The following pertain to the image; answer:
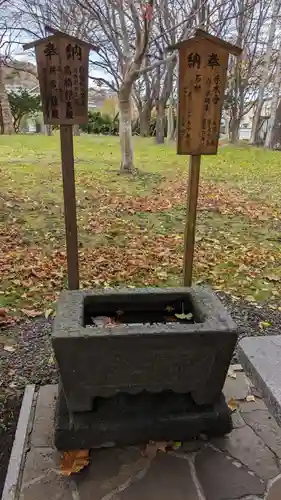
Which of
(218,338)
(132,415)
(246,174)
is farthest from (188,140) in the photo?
(246,174)

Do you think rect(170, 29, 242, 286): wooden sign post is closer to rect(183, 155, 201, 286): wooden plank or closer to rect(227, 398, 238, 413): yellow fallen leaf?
rect(183, 155, 201, 286): wooden plank

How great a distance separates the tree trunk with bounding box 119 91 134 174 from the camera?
29.8ft

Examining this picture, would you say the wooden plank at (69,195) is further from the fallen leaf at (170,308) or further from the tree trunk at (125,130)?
the tree trunk at (125,130)

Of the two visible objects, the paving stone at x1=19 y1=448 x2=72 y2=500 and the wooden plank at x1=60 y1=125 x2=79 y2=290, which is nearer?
the paving stone at x1=19 y1=448 x2=72 y2=500

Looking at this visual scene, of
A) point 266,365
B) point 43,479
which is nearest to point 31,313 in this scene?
point 43,479

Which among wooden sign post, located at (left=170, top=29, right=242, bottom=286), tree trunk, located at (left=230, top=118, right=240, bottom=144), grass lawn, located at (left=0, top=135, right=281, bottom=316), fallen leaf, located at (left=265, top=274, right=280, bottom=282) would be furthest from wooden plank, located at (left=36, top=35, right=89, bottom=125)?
tree trunk, located at (left=230, top=118, right=240, bottom=144)

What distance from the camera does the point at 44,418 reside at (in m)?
2.50

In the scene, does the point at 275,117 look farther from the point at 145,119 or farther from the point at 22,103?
the point at 22,103

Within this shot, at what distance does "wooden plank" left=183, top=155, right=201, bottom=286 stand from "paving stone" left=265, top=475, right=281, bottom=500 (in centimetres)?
150

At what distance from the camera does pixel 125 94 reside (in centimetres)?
891

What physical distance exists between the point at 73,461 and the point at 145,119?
20172mm

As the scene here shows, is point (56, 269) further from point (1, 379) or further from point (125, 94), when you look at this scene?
point (125, 94)

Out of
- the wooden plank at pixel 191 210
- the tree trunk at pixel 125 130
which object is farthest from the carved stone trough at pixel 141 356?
the tree trunk at pixel 125 130

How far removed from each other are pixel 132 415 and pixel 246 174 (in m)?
9.16
